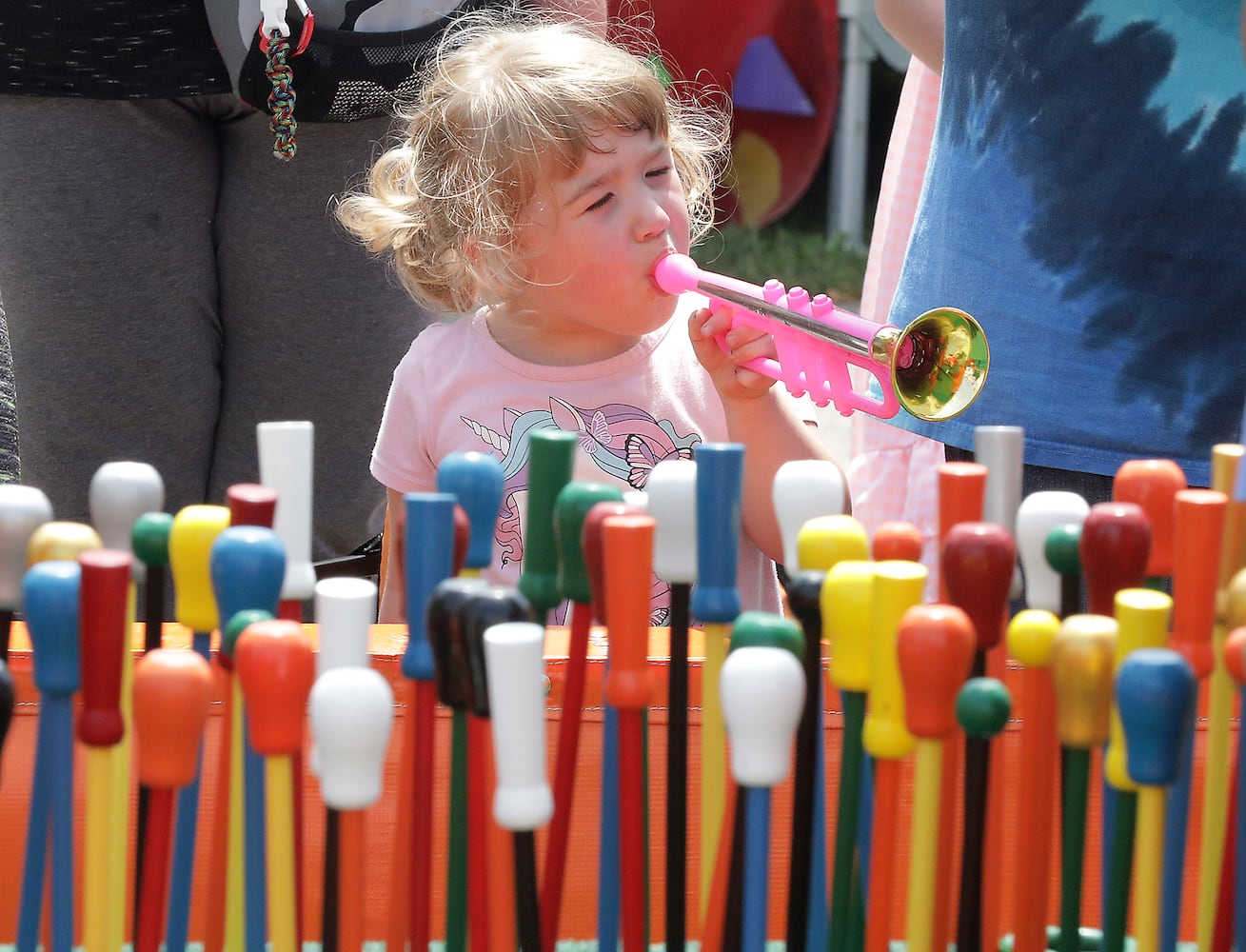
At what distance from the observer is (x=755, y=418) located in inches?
49.4

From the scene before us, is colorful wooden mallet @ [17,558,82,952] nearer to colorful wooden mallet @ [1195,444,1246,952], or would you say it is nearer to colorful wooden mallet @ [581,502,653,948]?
colorful wooden mallet @ [581,502,653,948]

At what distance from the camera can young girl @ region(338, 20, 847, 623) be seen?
1.26 meters

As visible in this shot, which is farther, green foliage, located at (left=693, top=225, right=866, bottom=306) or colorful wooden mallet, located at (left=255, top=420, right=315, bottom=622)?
green foliage, located at (left=693, top=225, right=866, bottom=306)

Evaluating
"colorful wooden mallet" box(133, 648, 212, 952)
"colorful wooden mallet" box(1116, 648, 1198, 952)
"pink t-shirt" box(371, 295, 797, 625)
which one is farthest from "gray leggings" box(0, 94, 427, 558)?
"colorful wooden mallet" box(1116, 648, 1198, 952)

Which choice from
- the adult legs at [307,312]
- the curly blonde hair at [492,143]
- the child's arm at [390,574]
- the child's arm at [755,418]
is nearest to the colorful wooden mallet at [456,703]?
the child's arm at [390,574]

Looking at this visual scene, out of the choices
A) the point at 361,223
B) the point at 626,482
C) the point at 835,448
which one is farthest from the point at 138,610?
the point at 835,448

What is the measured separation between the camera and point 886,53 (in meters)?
5.02

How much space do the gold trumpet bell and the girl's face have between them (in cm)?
26

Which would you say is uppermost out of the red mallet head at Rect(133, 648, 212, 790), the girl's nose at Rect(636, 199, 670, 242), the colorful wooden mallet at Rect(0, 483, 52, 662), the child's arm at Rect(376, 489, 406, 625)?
the girl's nose at Rect(636, 199, 670, 242)

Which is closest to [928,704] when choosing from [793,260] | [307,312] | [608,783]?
[608,783]

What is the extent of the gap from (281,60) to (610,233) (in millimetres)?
373

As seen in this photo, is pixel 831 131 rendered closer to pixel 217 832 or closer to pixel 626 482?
pixel 626 482

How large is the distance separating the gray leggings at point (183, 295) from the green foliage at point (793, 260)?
322 cm

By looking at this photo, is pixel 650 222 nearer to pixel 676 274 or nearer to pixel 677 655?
pixel 676 274
